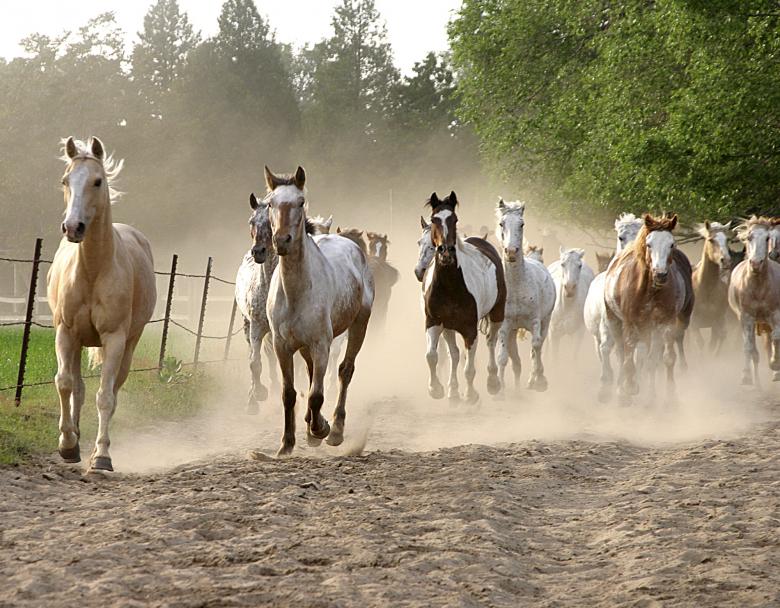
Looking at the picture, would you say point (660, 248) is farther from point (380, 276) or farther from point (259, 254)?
point (380, 276)

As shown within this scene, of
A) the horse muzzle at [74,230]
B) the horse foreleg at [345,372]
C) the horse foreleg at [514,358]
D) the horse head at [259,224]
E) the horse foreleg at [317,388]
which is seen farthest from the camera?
the horse foreleg at [514,358]

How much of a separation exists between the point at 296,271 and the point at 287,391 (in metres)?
1.06

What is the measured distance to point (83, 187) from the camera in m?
8.54

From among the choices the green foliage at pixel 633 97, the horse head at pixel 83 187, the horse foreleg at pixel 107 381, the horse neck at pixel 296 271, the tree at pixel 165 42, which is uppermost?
the tree at pixel 165 42

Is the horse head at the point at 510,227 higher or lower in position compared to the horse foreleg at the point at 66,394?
higher

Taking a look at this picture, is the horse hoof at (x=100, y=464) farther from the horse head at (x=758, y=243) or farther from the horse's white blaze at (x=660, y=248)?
the horse head at (x=758, y=243)

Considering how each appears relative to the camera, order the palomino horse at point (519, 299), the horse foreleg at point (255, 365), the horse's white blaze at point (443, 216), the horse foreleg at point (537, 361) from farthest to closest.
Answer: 1. the horse foreleg at point (537, 361)
2. the palomino horse at point (519, 299)
3. the horse's white blaze at point (443, 216)
4. the horse foreleg at point (255, 365)

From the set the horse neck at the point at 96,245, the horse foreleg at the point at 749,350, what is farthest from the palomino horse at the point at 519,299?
the horse neck at the point at 96,245

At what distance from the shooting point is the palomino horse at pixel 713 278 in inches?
774

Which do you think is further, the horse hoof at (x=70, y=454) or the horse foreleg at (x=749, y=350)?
the horse foreleg at (x=749, y=350)

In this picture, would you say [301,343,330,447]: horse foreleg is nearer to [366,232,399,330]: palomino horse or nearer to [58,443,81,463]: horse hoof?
[58,443,81,463]: horse hoof

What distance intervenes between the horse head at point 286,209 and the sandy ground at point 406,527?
70.2 inches

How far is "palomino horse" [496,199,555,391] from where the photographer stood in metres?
15.5

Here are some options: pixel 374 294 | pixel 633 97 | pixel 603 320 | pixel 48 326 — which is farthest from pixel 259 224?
pixel 633 97
